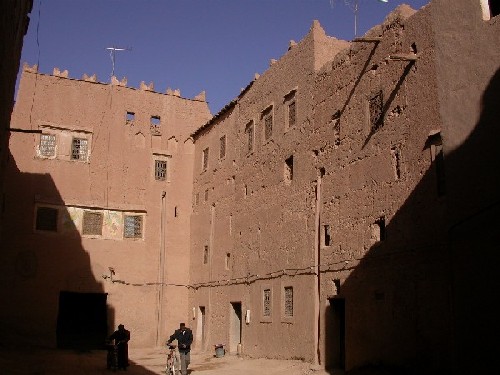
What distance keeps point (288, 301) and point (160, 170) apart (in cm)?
1107

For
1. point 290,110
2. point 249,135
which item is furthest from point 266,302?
point 249,135

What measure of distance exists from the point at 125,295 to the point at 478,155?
19.0 metres

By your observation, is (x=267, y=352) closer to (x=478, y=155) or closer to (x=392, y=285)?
(x=392, y=285)

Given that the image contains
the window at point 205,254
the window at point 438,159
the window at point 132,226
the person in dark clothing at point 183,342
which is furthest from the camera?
the window at point 132,226

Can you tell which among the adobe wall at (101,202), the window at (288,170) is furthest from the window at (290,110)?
the adobe wall at (101,202)

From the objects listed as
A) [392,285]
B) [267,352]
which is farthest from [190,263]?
[392,285]

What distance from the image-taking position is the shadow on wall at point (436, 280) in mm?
7707

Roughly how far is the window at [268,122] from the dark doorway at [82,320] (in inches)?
468

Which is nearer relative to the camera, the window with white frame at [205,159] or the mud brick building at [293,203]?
the mud brick building at [293,203]

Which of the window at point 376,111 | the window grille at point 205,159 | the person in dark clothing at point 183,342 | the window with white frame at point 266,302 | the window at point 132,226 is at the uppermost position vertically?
the window grille at point 205,159

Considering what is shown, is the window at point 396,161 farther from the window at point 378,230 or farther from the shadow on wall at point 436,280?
the window at point 378,230

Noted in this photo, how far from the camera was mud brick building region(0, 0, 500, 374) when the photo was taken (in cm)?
861

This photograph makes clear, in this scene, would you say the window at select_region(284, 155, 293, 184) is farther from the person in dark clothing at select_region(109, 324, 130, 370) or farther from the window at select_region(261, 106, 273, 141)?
the person in dark clothing at select_region(109, 324, 130, 370)

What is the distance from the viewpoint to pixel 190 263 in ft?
85.1
